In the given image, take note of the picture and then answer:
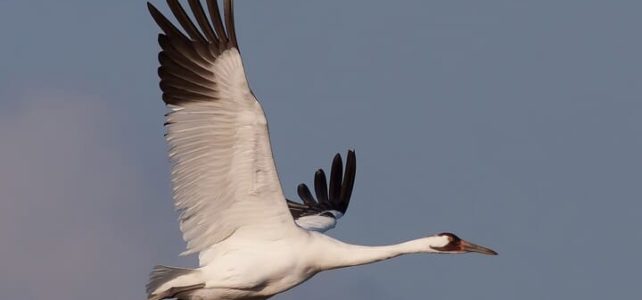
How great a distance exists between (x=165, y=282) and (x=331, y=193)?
6.09 m

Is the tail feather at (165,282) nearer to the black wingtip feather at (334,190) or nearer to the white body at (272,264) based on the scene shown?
the white body at (272,264)

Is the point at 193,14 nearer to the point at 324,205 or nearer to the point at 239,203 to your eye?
the point at 239,203

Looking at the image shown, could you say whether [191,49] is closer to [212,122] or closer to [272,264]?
[212,122]

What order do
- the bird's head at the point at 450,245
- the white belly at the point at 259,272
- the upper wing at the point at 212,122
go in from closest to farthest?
the upper wing at the point at 212,122
the white belly at the point at 259,272
the bird's head at the point at 450,245

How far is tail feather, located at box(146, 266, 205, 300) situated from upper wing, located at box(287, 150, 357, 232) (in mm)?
4955

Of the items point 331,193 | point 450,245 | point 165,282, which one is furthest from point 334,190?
point 165,282

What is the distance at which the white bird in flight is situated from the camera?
3159cm

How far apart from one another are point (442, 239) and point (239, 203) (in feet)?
9.51

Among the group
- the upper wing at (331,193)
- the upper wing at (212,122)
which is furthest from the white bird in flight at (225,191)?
the upper wing at (331,193)

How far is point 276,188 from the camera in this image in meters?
32.1

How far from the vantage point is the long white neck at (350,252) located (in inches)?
1278

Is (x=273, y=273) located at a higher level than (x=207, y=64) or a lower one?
lower

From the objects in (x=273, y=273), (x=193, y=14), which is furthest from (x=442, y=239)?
(x=193, y=14)

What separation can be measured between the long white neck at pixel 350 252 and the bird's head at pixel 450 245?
247mm
